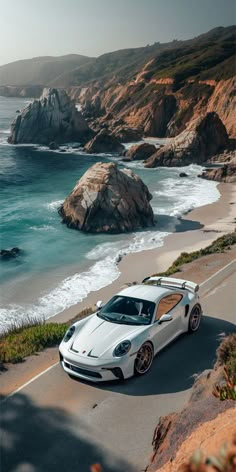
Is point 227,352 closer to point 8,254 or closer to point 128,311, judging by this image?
point 128,311

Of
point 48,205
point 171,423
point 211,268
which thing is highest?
point 171,423

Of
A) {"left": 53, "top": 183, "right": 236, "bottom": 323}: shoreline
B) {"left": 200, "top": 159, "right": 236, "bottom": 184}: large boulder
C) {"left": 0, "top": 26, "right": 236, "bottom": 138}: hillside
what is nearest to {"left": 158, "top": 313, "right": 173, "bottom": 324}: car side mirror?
{"left": 53, "top": 183, "right": 236, "bottom": 323}: shoreline

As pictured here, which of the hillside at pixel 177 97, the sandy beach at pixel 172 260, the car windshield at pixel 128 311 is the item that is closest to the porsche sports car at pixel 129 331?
the car windshield at pixel 128 311

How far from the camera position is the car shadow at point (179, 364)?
8.55 m

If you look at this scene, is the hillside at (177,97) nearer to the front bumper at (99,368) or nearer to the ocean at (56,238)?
the ocean at (56,238)

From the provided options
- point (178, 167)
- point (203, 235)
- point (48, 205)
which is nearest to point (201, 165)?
point (178, 167)

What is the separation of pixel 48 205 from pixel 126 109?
6254 centimetres

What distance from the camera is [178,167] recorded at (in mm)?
55688

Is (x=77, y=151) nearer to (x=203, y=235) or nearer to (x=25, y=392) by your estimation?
(x=203, y=235)

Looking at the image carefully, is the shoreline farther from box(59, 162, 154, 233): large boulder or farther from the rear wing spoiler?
the rear wing spoiler

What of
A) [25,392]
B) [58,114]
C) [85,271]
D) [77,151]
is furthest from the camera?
[58,114]

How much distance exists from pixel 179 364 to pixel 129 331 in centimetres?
126

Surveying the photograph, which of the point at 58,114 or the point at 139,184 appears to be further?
the point at 58,114

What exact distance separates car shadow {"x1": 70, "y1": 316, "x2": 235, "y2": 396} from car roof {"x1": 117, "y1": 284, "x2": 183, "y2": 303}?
108cm
